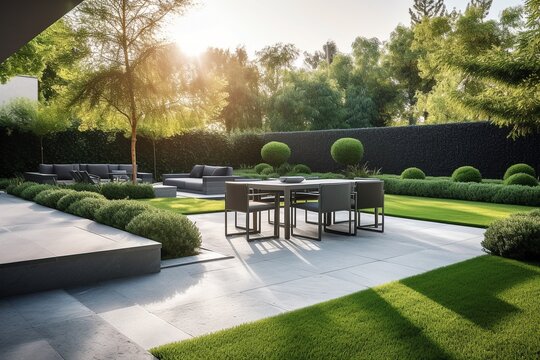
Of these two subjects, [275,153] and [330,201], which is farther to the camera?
[275,153]

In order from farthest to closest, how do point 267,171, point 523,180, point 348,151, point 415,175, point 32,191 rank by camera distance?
point 267,171 → point 348,151 → point 415,175 → point 523,180 → point 32,191

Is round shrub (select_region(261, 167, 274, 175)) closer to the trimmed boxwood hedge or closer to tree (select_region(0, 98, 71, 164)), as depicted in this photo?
the trimmed boxwood hedge

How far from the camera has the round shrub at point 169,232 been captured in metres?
5.01

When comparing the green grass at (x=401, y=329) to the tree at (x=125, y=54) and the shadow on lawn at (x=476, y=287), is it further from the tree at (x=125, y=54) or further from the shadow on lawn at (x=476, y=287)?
the tree at (x=125, y=54)

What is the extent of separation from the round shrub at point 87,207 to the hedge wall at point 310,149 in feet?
37.7

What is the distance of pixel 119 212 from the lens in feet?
19.2

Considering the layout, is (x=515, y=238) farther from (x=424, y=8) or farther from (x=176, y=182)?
(x=424, y=8)

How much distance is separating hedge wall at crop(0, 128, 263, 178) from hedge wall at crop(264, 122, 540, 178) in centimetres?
381

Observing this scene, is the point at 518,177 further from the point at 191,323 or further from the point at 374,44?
the point at 374,44

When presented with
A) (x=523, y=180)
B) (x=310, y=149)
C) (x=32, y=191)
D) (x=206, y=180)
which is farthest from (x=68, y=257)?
(x=310, y=149)

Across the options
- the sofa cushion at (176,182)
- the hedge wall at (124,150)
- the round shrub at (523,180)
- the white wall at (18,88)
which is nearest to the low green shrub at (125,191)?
the sofa cushion at (176,182)

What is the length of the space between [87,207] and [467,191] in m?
10.2

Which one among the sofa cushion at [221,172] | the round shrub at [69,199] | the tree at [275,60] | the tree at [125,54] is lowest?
the round shrub at [69,199]

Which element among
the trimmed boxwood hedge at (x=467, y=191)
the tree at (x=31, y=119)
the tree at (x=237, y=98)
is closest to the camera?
the trimmed boxwood hedge at (x=467, y=191)
